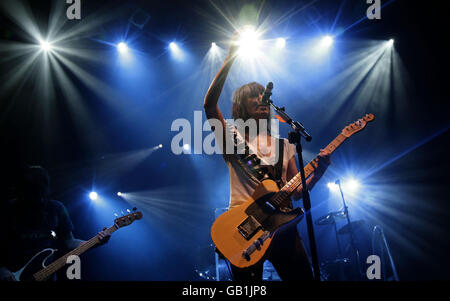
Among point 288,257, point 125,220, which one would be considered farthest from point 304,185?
point 125,220

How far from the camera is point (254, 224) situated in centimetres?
204

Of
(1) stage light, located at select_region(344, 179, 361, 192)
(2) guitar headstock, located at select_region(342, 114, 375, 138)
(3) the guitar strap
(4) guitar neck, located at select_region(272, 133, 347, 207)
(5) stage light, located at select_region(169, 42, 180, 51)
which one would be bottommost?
(4) guitar neck, located at select_region(272, 133, 347, 207)

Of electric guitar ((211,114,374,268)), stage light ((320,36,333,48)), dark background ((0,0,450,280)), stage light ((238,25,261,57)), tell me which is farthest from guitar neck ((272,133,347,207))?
stage light ((320,36,333,48))

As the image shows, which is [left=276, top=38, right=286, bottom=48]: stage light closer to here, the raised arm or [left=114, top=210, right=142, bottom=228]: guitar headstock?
the raised arm

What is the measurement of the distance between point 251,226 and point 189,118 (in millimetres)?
7188

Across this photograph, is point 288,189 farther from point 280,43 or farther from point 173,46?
point 173,46

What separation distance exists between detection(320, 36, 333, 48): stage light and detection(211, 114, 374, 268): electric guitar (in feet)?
22.2

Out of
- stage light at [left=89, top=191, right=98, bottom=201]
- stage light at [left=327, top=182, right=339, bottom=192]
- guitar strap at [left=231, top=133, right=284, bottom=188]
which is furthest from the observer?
stage light at [left=327, top=182, right=339, bottom=192]

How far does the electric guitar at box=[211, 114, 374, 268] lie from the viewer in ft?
6.36

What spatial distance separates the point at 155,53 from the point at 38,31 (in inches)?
113

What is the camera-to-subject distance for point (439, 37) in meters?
6.22

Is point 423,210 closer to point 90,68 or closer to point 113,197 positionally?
point 113,197

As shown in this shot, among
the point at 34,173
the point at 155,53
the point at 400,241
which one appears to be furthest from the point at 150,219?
the point at 400,241

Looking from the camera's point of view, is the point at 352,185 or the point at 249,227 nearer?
the point at 249,227
